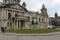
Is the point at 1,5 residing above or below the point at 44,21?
above

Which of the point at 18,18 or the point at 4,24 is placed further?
the point at 18,18

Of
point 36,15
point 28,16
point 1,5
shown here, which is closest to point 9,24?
point 1,5

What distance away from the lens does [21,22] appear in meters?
73.5

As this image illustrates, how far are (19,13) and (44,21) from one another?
1834cm

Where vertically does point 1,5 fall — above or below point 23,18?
above

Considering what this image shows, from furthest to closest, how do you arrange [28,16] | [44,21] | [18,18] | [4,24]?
1. [44,21]
2. [28,16]
3. [18,18]
4. [4,24]

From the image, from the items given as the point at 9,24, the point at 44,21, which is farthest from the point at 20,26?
the point at 44,21

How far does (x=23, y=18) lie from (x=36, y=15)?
12.1 m

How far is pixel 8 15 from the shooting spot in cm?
7038

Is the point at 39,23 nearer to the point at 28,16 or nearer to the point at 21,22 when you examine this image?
the point at 28,16

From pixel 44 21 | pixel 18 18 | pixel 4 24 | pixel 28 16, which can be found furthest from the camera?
pixel 44 21

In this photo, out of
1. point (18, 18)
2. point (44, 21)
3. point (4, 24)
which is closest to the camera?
point (4, 24)

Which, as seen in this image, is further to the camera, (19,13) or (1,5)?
(19,13)

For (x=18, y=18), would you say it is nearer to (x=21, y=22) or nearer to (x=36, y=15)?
(x=21, y=22)
